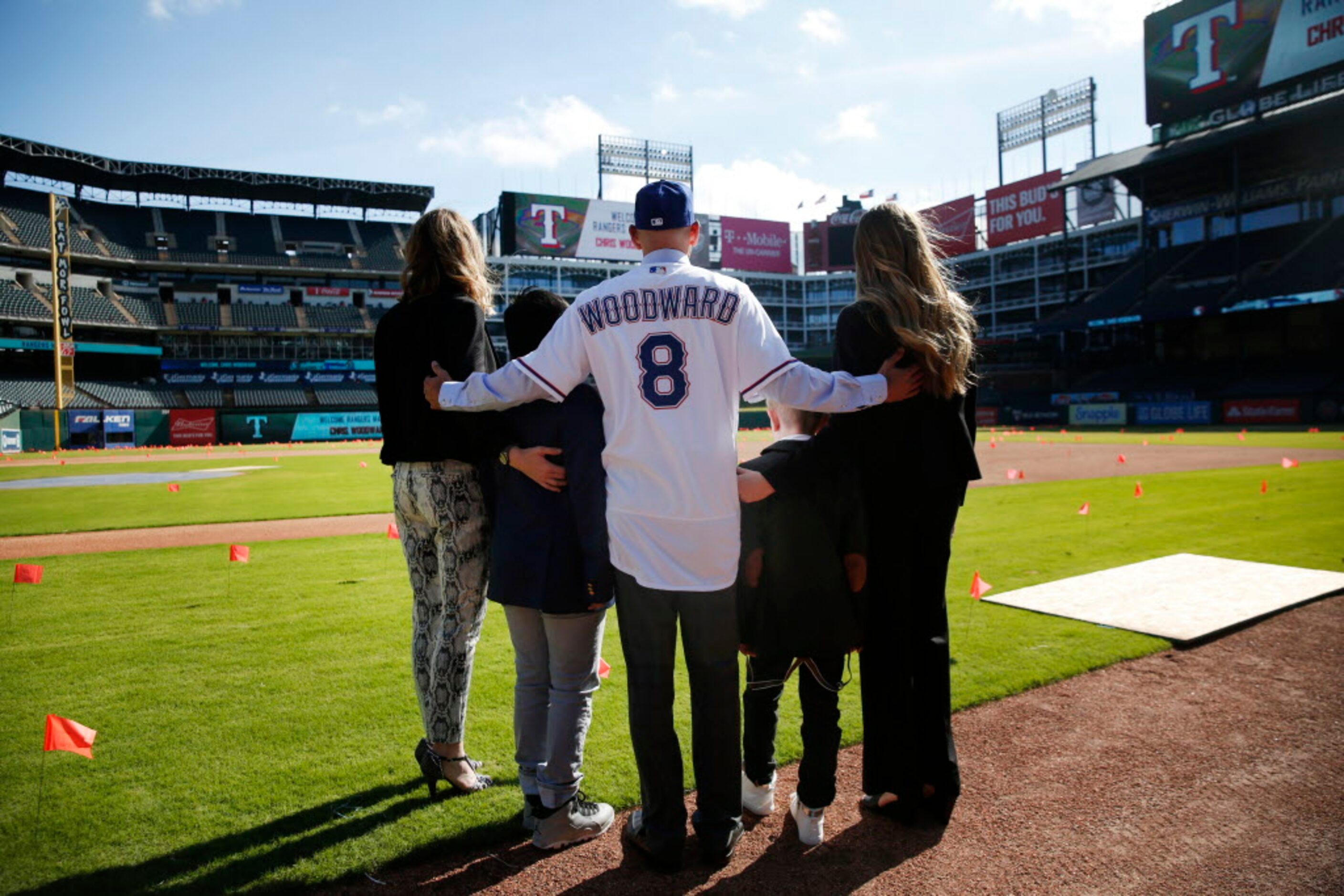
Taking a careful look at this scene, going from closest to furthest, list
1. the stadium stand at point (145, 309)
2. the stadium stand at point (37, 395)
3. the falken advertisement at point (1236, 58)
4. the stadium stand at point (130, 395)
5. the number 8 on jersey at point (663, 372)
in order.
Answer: the number 8 on jersey at point (663, 372)
the falken advertisement at point (1236, 58)
the stadium stand at point (37, 395)
the stadium stand at point (130, 395)
the stadium stand at point (145, 309)

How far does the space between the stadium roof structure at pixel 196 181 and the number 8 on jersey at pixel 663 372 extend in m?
56.2

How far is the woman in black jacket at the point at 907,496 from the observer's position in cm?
284

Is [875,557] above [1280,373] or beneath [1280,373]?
beneath

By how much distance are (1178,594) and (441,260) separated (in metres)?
5.30

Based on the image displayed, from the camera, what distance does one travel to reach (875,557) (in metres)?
2.88

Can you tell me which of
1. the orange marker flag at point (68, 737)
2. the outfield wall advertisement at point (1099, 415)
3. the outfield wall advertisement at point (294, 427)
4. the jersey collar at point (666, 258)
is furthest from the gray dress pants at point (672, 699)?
the outfield wall advertisement at point (294, 427)

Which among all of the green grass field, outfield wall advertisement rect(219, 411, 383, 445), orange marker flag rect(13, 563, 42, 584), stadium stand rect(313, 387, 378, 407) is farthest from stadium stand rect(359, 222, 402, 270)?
orange marker flag rect(13, 563, 42, 584)

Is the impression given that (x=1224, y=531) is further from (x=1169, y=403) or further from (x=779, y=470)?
(x=1169, y=403)

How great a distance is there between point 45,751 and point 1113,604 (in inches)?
235

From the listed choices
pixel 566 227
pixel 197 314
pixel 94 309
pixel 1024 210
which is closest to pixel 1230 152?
pixel 1024 210

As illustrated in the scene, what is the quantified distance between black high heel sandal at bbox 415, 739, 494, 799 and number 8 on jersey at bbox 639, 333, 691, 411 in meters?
1.70

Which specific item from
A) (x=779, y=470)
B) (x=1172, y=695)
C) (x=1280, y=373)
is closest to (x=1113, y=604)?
(x=1172, y=695)

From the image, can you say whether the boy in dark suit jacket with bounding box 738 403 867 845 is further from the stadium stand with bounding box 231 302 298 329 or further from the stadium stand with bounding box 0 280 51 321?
the stadium stand with bounding box 231 302 298 329

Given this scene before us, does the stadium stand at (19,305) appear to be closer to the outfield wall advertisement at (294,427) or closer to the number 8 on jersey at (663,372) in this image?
the outfield wall advertisement at (294,427)
